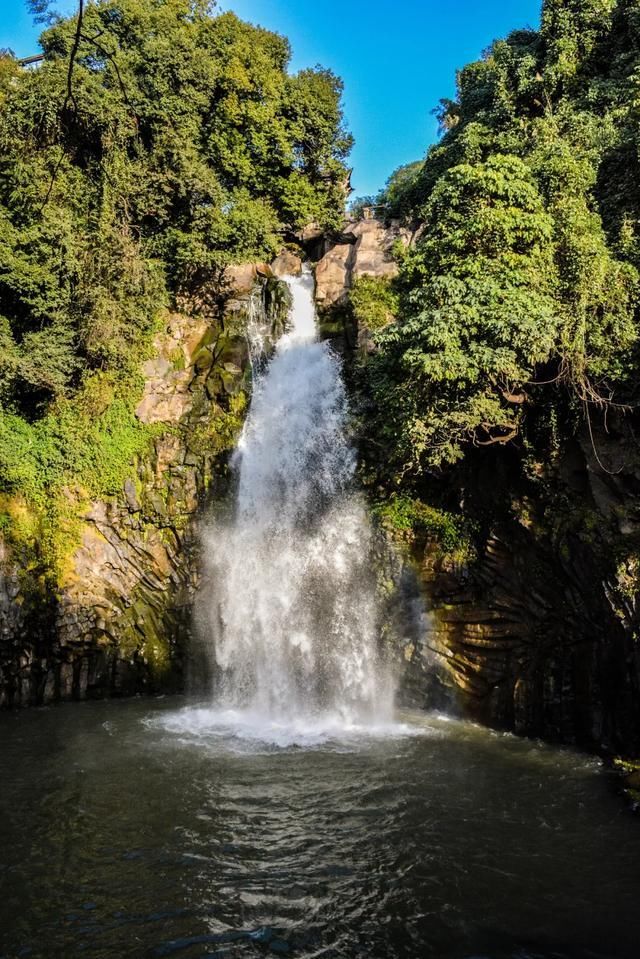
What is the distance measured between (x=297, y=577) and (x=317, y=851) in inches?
294

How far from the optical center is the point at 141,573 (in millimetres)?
16625

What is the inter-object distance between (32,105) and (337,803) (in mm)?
22001

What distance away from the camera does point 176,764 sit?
10.9 m

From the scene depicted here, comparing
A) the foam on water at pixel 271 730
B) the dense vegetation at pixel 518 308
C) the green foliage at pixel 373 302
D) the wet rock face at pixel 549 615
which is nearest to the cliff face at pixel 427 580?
the wet rock face at pixel 549 615

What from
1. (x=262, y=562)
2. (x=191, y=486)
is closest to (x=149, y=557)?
(x=191, y=486)

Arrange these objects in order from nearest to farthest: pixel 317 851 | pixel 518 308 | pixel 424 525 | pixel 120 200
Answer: pixel 317 851
pixel 518 308
pixel 424 525
pixel 120 200

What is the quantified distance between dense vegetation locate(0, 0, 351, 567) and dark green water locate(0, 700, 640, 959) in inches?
316

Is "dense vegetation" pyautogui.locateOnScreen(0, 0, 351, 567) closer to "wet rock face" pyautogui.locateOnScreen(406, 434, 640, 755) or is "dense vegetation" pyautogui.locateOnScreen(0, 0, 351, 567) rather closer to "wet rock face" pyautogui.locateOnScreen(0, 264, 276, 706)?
"wet rock face" pyautogui.locateOnScreen(0, 264, 276, 706)

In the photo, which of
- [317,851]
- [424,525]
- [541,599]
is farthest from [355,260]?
[317,851]

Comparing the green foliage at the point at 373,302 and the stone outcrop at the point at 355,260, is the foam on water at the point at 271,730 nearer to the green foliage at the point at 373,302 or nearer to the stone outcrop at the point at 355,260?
the green foliage at the point at 373,302

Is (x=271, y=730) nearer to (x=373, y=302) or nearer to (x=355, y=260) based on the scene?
(x=373, y=302)

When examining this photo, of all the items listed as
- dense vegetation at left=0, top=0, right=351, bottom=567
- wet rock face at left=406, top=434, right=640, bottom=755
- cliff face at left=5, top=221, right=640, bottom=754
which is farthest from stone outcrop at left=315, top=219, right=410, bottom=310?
wet rock face at left=406, top=434, right=640, bottom=755

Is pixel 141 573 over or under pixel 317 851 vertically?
over

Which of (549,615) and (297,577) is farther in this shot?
(297,577)
